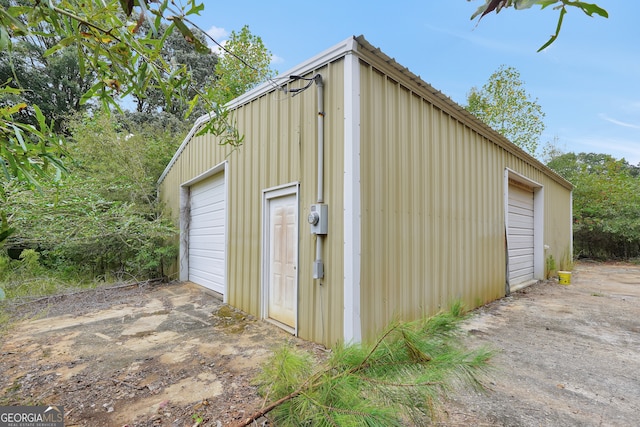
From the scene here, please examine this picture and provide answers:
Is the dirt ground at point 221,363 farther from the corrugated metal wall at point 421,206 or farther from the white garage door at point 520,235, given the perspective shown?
the white garage door at point 520,235

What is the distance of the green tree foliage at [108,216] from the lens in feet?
15.7

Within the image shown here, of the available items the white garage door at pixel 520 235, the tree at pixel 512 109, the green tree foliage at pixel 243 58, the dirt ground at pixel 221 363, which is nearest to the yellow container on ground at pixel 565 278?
the white garage door at pixel 520 235

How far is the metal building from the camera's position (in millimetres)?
2770

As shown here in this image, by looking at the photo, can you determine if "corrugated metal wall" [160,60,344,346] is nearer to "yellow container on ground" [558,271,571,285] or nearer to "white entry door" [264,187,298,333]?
"white entry door" [264,187,298,333]

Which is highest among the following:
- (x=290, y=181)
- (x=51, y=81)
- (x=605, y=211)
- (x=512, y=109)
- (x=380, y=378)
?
(x=51, y=81)

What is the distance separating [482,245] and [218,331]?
4.17 meters

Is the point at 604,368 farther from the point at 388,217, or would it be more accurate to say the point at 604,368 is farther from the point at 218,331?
the point at 218,331

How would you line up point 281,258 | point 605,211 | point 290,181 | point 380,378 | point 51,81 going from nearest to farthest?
1. point 380,378
2. point 290,181
3. point 281,258
4. point 605,211
5. point 51,81

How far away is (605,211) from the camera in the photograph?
10.7 m

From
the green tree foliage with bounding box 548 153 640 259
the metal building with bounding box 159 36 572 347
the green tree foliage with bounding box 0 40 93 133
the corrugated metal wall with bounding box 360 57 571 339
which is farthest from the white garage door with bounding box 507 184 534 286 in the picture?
the green tree foliage with bounding box 0 40 93 133

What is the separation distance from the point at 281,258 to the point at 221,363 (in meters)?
1.36

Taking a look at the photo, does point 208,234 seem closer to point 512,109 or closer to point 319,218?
point 319,218

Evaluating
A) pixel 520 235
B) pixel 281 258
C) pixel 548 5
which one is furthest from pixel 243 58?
pixel 548 5

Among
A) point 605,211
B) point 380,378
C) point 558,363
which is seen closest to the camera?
point 380,378
